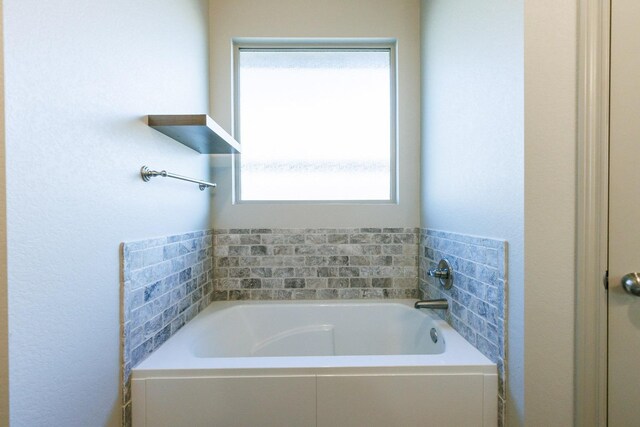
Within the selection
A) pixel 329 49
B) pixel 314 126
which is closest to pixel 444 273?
pixel 314 126

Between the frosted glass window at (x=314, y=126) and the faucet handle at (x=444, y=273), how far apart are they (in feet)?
2.12

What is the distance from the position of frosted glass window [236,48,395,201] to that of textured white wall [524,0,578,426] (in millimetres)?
1085

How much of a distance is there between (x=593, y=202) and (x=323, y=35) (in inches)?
67.9

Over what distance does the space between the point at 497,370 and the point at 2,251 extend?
4.91 feet

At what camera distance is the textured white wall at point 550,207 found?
971mm

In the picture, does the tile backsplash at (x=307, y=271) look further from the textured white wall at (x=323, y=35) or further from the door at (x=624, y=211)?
the door at (x=624, y=211)

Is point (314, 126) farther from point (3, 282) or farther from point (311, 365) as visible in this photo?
point (3, 282)

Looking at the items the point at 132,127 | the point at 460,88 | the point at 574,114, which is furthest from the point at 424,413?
the point at 132,127

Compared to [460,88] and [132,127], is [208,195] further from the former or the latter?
[460,88]

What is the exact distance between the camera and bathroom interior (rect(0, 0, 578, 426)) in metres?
0.69

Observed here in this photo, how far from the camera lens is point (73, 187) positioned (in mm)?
808

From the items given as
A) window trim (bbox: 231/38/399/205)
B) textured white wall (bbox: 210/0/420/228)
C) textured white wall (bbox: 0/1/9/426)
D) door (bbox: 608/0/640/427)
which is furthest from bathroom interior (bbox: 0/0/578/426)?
window trim (bbox: 231/38/399/205)

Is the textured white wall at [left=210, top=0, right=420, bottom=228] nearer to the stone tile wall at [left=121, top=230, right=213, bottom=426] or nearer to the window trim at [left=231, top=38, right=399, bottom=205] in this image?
the window trim at [left=231, top=38, right=399, bottom=205]

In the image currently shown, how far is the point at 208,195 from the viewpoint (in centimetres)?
188
